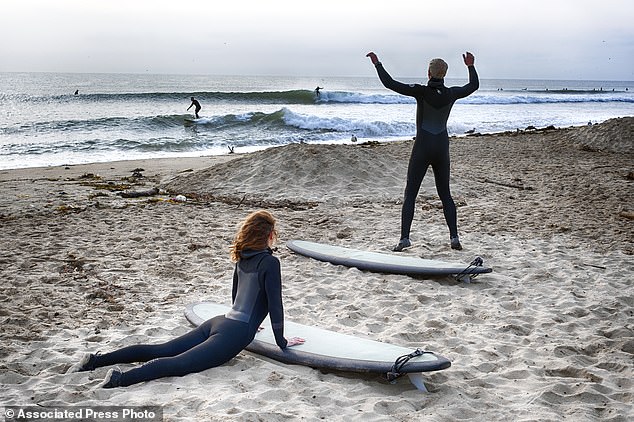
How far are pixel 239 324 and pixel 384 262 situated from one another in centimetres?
260

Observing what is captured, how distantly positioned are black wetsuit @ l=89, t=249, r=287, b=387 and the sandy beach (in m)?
0.12

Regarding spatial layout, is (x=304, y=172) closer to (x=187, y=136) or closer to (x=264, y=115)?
(x=187, y=136)

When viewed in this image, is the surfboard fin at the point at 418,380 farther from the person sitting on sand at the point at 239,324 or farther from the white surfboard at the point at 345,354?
the person sitting on sand at the point at 239,324

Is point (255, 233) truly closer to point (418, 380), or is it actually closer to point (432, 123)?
point (418, 380)

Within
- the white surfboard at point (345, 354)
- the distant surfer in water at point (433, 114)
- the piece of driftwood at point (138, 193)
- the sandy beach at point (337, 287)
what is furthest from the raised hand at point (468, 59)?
the piece of driftwood at point (138, 193)

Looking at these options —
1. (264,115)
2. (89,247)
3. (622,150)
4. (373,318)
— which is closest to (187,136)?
(264,115)

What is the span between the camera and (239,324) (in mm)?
3707

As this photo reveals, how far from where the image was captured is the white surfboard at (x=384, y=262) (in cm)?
567

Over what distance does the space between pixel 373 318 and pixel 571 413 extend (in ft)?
5.96

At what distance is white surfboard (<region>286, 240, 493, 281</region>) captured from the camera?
18.6 ft

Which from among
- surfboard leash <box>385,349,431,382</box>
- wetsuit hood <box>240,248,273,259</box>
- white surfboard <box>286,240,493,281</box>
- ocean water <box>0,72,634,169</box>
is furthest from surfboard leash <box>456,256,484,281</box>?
ocean water <box>0,72,634,169</box>

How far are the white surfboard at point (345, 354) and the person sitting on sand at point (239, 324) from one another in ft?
0.51

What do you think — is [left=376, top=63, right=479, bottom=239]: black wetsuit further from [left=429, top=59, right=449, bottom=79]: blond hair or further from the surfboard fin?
the surfboard fin

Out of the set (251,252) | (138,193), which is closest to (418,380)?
(251,252)
